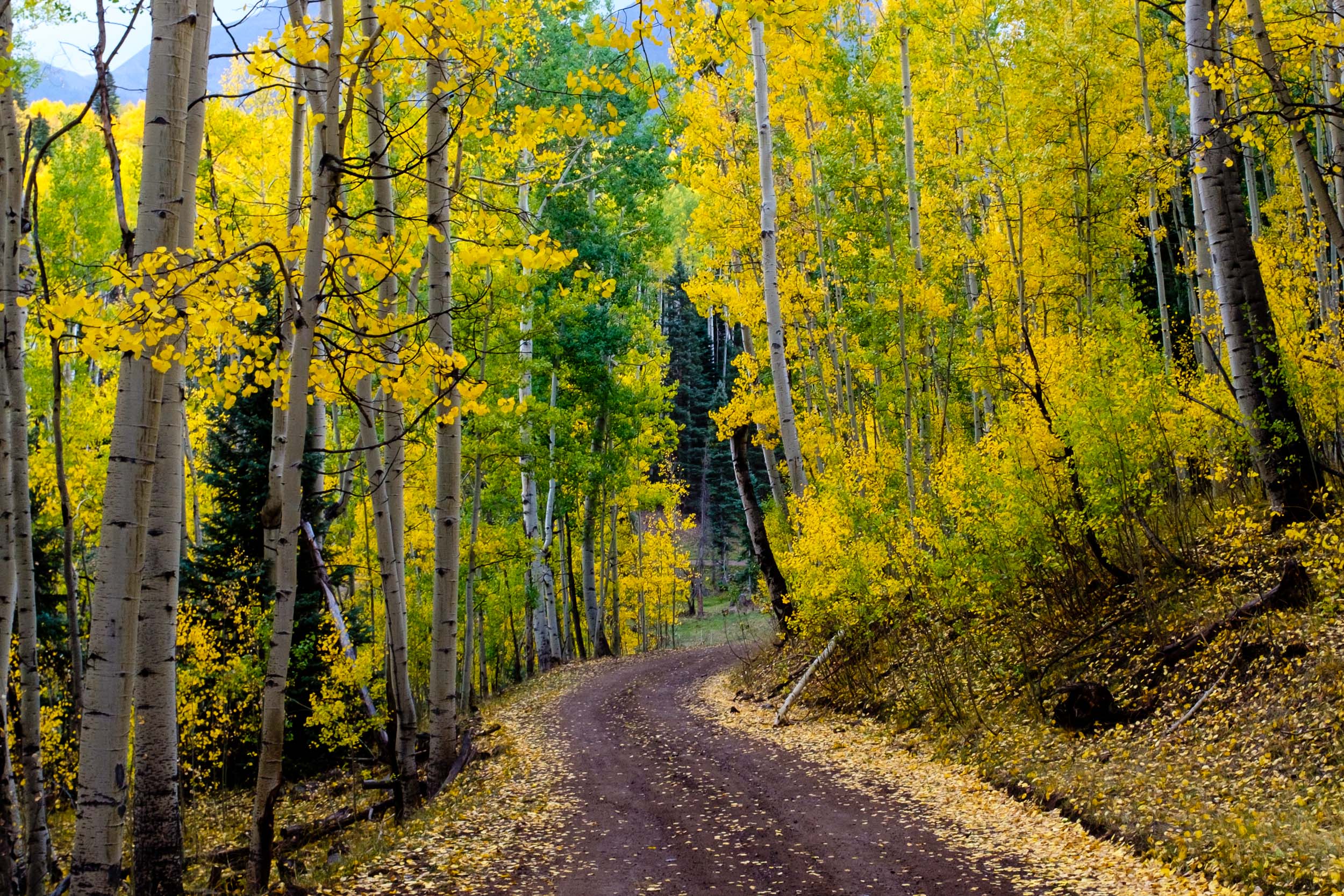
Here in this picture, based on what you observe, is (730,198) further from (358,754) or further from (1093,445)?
(358,754)

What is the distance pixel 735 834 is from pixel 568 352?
1462 cm

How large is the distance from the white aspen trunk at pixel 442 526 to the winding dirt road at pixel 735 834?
130 centimetres

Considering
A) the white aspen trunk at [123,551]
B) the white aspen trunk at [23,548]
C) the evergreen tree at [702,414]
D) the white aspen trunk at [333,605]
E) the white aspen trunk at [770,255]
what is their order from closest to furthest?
the white aspen trunk at [123,551], the white aspen trunk at [23,548], the white aspen trunk at [333,605], the white aspen trunk at [770,255], the evergreen tree at [702,414]

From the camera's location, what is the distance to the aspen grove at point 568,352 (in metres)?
4.41

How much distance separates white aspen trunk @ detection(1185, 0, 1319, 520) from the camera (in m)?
7.17

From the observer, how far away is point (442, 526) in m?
7.57

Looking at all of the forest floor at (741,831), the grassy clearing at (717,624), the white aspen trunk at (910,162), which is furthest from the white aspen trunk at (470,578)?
the grassy clearing at (717,624)

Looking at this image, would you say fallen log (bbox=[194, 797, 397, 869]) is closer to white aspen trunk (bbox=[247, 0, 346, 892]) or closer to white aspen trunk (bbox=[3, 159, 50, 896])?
white aspen trunk (bbox=[3, 159, 50, 896])

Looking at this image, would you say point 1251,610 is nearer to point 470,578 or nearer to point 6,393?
point 6,393

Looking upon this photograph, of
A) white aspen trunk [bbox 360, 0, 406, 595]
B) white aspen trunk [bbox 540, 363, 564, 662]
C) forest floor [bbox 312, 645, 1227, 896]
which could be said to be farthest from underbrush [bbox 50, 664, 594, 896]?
white aspen trunk [bbox 540, 363, 564, 662]

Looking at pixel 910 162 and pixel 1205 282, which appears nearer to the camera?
pixel 1205 282

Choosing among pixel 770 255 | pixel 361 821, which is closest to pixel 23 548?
pixel 361 821

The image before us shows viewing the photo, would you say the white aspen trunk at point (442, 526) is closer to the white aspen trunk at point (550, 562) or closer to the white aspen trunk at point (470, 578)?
the white aspen trunk at point (470, 578)

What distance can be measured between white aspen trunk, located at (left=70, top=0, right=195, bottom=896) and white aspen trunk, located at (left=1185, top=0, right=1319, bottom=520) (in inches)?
287
